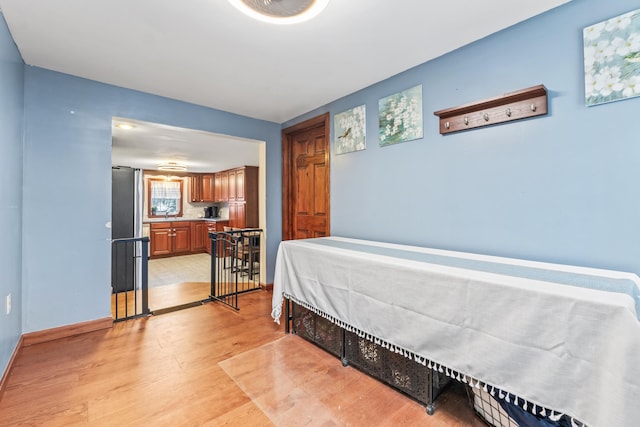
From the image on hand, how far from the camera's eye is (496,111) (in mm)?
1837

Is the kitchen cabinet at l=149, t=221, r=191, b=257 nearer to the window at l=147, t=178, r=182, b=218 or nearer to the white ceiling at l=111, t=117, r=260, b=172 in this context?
the window at l=147, t=178, r=182, b=218

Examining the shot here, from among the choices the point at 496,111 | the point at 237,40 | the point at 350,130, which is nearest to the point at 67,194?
the point at 237,40

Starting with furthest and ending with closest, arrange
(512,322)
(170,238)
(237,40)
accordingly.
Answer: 1. (170,238)
2. (237,40)
3. (512,322)

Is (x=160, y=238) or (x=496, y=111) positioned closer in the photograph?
(x=496, y=111)

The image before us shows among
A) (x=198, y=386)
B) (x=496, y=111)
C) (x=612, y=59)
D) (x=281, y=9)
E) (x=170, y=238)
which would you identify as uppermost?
(x=281, y=9)

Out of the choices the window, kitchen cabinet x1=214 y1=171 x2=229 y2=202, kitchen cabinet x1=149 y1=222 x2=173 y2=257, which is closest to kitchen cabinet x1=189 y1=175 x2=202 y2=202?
the window

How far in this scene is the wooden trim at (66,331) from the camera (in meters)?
2.34

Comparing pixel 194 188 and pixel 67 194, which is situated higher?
pixel 194 188

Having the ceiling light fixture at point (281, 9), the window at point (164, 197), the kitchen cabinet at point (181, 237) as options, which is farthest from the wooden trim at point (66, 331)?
the window at point (164, 197)

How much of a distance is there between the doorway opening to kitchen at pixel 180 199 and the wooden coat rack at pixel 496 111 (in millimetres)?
2540

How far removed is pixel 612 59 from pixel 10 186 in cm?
378

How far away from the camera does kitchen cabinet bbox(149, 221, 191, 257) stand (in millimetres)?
6716

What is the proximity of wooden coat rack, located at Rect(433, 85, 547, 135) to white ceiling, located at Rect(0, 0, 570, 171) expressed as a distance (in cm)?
49

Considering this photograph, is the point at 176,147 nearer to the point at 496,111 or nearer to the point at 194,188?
the point at 194,188
